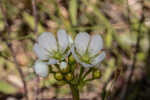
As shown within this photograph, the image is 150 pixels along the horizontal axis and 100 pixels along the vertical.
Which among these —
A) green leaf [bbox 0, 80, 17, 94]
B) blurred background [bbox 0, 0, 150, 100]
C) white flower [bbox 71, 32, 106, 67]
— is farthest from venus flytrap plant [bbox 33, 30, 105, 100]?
green leaf [bbox 0, 80, 17, 94]

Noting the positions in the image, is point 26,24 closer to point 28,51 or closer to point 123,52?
point 28,51

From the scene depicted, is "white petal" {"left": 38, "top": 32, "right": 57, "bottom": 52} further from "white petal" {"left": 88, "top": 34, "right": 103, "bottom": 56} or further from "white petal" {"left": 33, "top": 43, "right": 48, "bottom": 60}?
"white petal" {"left": 88, "top": 34, "right": 103, "bottom": 56}

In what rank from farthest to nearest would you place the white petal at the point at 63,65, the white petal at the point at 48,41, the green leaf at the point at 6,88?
1. the green leaf at the point at 6,88
2. the white petal at the point at 48,41
3. the white petal at the point at 63,65

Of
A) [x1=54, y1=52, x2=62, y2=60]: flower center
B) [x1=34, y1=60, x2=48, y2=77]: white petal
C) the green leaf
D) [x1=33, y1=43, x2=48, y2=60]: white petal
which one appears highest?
[x1=33, y1=43, x2=48, y2=60]: white petal

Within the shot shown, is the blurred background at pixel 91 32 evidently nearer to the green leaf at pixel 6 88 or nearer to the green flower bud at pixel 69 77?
the green leaf at pixel 6 88

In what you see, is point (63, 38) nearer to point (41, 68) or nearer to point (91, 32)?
point (41, 68)

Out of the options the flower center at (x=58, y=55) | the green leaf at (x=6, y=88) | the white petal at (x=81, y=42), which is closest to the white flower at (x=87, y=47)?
the white petal at (x=81, y=42)

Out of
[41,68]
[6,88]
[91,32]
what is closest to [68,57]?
[41,68]
